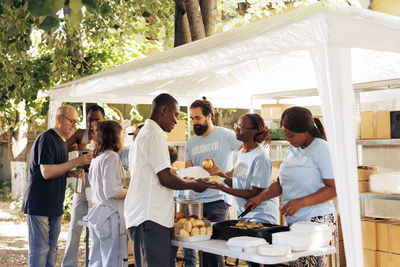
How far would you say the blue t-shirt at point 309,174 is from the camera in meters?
3.51

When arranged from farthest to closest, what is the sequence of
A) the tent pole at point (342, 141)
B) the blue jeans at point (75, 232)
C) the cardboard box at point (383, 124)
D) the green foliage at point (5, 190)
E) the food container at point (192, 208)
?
the green foliage at point (5, 190) < the blue jeans at point (75, 232) < the cardboard box at point (383, 124) < the food container at point (192, 208) < the tent pole at point (342, 141)

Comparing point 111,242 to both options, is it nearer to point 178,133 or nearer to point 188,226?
point 188,226

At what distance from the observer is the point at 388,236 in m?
5.19

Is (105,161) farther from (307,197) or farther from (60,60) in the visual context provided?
(60,60)

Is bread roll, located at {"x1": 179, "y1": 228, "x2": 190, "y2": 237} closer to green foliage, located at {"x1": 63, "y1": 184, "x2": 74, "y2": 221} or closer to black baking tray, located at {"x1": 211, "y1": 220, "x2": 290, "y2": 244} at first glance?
black baking tray, located at {"x1": 211, "y1": 220, "x2": 290, "y2": 244}

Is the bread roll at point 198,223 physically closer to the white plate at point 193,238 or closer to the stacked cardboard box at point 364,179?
the white plate at point 193,238

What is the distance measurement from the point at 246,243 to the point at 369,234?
261cm

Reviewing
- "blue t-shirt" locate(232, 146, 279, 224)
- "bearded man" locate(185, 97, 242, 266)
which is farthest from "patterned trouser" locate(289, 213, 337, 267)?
"bearded man" locate(185, 97, 242, 266)

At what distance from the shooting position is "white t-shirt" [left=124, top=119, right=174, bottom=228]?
137 inches

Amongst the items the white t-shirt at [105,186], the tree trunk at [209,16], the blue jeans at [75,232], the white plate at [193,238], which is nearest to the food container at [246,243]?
the white plate at [193,238]

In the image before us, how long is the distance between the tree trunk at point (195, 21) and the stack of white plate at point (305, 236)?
4866mm

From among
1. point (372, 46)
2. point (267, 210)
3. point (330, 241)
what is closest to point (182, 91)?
point (267, 210)

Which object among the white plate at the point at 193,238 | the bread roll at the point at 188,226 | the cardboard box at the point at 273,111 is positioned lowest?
the white plate at the point at 193,238

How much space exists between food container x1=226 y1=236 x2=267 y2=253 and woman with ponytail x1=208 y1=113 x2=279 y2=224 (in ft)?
1.69
